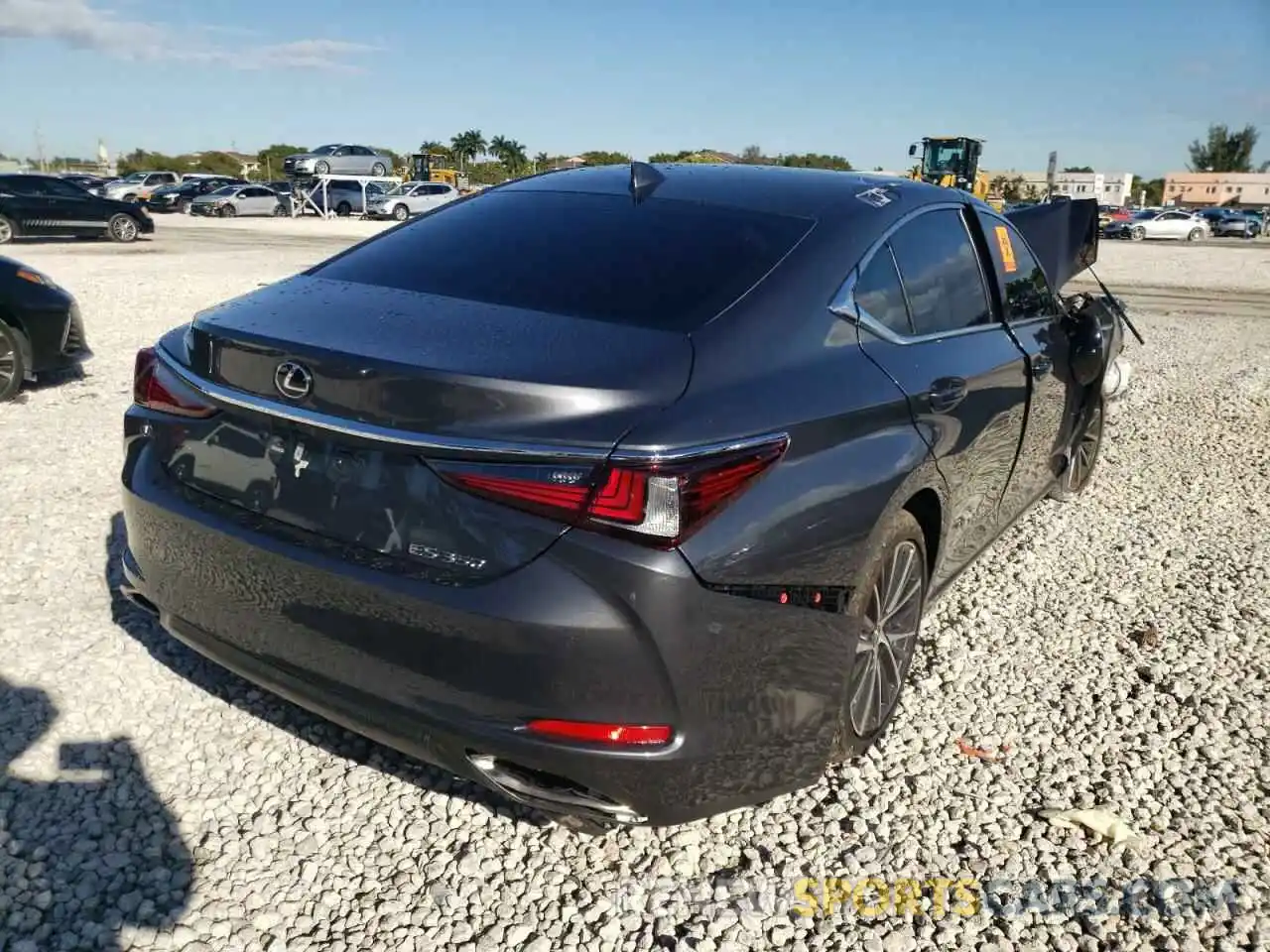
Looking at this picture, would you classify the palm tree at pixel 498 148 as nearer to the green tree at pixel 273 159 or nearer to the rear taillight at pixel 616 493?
the green tree at pixel 273 159

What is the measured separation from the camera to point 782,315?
93.9 inches

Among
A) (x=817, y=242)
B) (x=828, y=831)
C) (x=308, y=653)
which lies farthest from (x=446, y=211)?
(x=828, y=831)

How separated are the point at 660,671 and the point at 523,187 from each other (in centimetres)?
203

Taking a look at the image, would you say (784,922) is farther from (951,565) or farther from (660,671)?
(951,565)

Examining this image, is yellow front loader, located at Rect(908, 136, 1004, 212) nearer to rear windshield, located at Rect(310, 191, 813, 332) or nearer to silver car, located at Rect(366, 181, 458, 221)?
silver car, located at Rect(366, 181, 458, 221)

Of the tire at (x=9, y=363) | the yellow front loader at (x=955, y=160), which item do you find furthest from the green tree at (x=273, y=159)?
the tire at (x=9, y=363)

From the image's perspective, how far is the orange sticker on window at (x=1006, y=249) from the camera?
3871 mm

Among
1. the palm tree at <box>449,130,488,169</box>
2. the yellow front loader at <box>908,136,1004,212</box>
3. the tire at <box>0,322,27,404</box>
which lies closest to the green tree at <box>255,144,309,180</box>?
the palm tree at <box>449,130,488,169</box>

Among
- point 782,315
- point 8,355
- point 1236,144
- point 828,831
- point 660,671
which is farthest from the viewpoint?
point 1236,144

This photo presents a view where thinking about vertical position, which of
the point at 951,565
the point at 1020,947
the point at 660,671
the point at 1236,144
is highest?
the point at 1236,144

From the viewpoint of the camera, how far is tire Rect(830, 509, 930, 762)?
246cm

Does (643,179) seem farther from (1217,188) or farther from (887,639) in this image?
(1217,188)

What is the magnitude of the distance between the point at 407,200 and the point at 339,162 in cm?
760

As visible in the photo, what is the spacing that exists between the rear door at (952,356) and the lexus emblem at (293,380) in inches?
54.4
